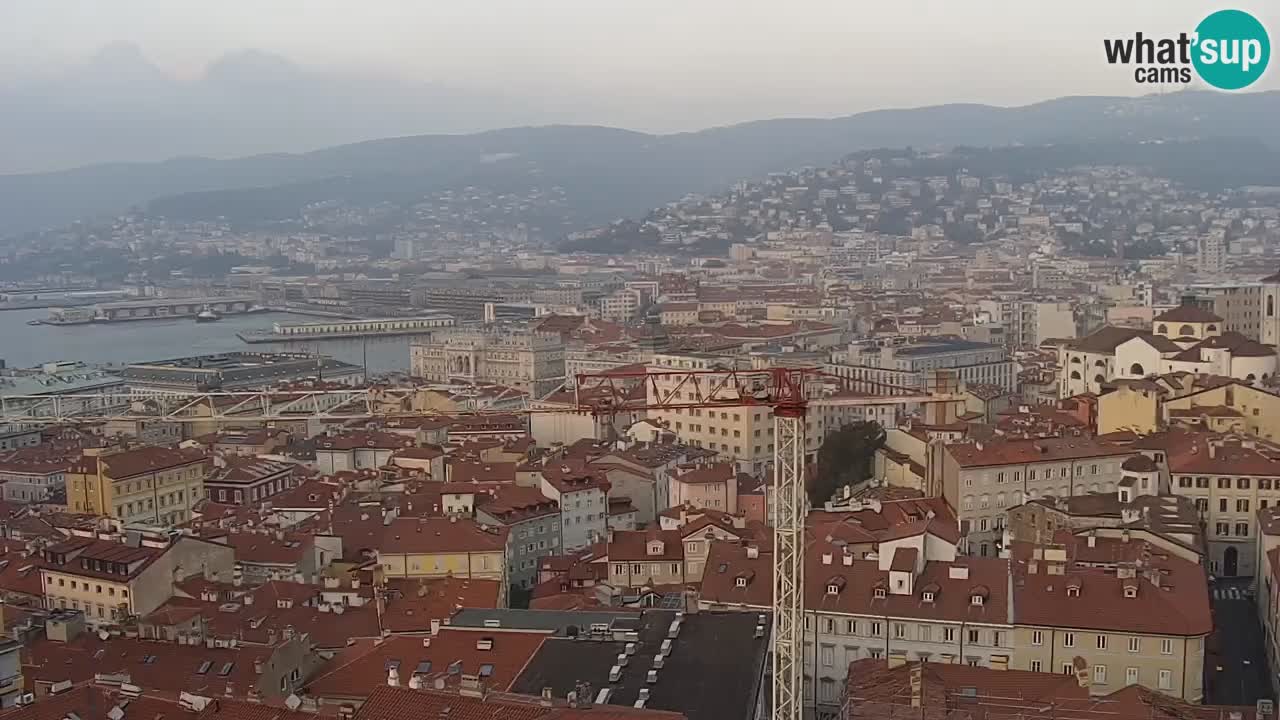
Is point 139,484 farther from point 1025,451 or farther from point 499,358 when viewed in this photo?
point 499,358

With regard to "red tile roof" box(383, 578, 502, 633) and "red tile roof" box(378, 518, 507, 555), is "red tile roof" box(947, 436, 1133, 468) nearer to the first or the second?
"red tile roof" box(378, 518, 507, 555)

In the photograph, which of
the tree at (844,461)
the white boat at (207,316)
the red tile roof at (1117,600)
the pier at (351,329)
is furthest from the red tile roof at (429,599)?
the white boat at (207,316)

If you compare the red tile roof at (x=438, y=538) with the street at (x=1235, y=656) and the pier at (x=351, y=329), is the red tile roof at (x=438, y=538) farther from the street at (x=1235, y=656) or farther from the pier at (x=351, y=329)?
the pier at (x=351, y=329)

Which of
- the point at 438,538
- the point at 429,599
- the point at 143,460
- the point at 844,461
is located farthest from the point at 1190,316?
the point at 143,460

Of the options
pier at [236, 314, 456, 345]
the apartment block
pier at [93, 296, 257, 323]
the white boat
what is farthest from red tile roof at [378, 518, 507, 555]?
the white boat

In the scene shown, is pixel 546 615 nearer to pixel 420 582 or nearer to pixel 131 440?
pixel 420 582

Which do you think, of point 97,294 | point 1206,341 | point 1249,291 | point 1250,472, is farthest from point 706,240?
point 1250,472
